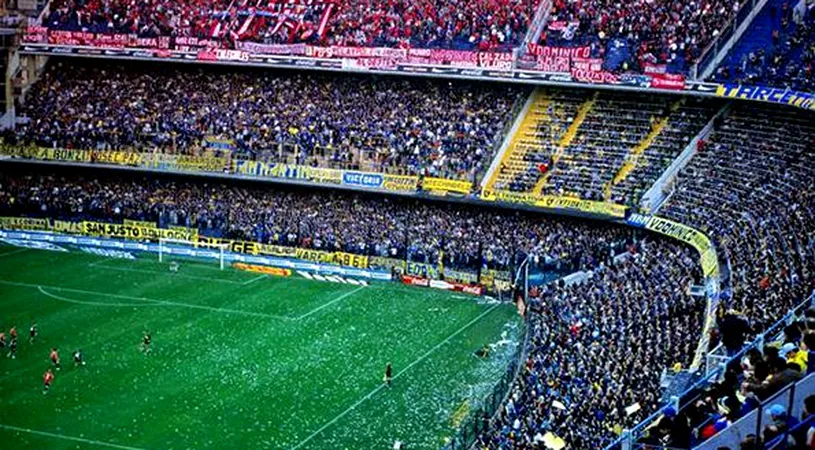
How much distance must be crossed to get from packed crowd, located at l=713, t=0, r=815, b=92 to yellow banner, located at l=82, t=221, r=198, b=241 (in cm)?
2791

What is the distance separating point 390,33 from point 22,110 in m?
22.7

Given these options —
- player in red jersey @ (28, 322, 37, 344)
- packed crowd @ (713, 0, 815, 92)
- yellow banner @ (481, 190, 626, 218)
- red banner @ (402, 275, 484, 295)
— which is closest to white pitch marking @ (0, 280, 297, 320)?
player in red jersey @ (28, 322, 37, 344)

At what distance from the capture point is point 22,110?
228 feet

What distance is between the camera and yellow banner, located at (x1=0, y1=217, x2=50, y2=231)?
63.3 m

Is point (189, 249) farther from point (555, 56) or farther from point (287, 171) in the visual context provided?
point (555, 56)

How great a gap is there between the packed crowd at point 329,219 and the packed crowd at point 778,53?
918 cm

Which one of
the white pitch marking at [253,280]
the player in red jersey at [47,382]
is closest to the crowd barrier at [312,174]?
the white pitch marking at [253,280]

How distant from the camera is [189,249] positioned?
60500 millimetres

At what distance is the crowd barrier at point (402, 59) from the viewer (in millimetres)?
56844

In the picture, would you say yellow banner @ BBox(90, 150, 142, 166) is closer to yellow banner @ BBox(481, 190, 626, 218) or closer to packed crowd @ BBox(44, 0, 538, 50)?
packed crowd @ BBox(44, 0, 538, 50)

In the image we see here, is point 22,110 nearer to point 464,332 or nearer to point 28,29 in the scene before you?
point 28,29

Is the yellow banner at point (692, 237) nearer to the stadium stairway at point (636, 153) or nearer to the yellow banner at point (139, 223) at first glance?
the stadium stairway at point (636, 153)

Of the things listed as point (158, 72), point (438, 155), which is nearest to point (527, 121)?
point (438, 155)

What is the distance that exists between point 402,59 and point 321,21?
668 centimetres
